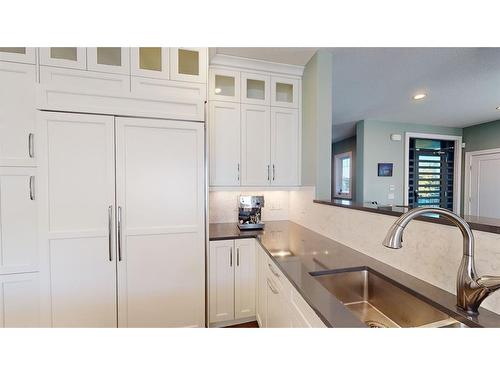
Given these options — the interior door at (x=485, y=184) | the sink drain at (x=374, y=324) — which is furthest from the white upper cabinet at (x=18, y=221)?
the interior door at (x=485, y=184)

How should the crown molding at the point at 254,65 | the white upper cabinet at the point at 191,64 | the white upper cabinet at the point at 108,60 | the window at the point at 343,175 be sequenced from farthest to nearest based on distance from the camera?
the window at the point at 343,175 < the crown molding at the point at 254,65 < the white upper cabinet at the point at 191,64 < the white upper cabinet at the point at 108,60

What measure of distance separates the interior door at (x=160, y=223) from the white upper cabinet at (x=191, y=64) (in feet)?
1.17

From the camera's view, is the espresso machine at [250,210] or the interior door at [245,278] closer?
the interior door at [245,278]

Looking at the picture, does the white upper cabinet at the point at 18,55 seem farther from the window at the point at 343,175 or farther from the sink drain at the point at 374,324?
the window at the point at 343,175

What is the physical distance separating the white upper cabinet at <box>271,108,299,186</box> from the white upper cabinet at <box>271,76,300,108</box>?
0.07 meters

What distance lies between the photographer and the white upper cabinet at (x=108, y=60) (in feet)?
4.47

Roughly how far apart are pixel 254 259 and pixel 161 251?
0.77 m

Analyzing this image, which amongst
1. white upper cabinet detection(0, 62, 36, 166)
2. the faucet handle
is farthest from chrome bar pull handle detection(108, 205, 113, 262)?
the faucet handle

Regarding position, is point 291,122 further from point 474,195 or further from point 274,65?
point 474,195

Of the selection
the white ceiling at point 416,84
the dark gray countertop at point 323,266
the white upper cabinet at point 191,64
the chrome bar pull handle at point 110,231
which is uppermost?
the white ceiling at point 416,84

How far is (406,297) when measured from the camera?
0.93 meters

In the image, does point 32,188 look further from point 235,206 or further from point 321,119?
point 321,119

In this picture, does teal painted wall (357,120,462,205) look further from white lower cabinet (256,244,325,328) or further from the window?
white lower cabinet (256,244,325,328)

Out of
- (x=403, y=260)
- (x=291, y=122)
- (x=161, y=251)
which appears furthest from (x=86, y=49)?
(x=403, y=260)
